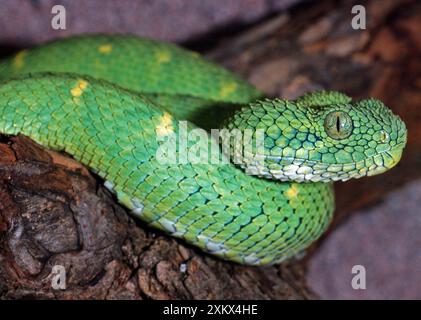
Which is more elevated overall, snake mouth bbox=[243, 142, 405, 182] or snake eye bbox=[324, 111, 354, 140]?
snake eye bbox=[324, 111, 354, 140]

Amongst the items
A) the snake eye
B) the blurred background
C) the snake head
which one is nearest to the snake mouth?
the snake head

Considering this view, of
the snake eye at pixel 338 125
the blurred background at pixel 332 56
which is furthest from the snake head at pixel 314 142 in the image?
the blurred background at pixel 332 56

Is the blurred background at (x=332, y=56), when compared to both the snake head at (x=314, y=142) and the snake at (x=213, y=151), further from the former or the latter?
the snake head at (x=314, y=142)

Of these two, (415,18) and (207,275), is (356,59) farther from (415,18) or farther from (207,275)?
(207,275)

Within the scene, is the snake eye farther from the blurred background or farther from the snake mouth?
the blurred background

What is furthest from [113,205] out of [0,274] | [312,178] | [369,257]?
[369,257]

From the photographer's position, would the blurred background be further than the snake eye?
Yes
